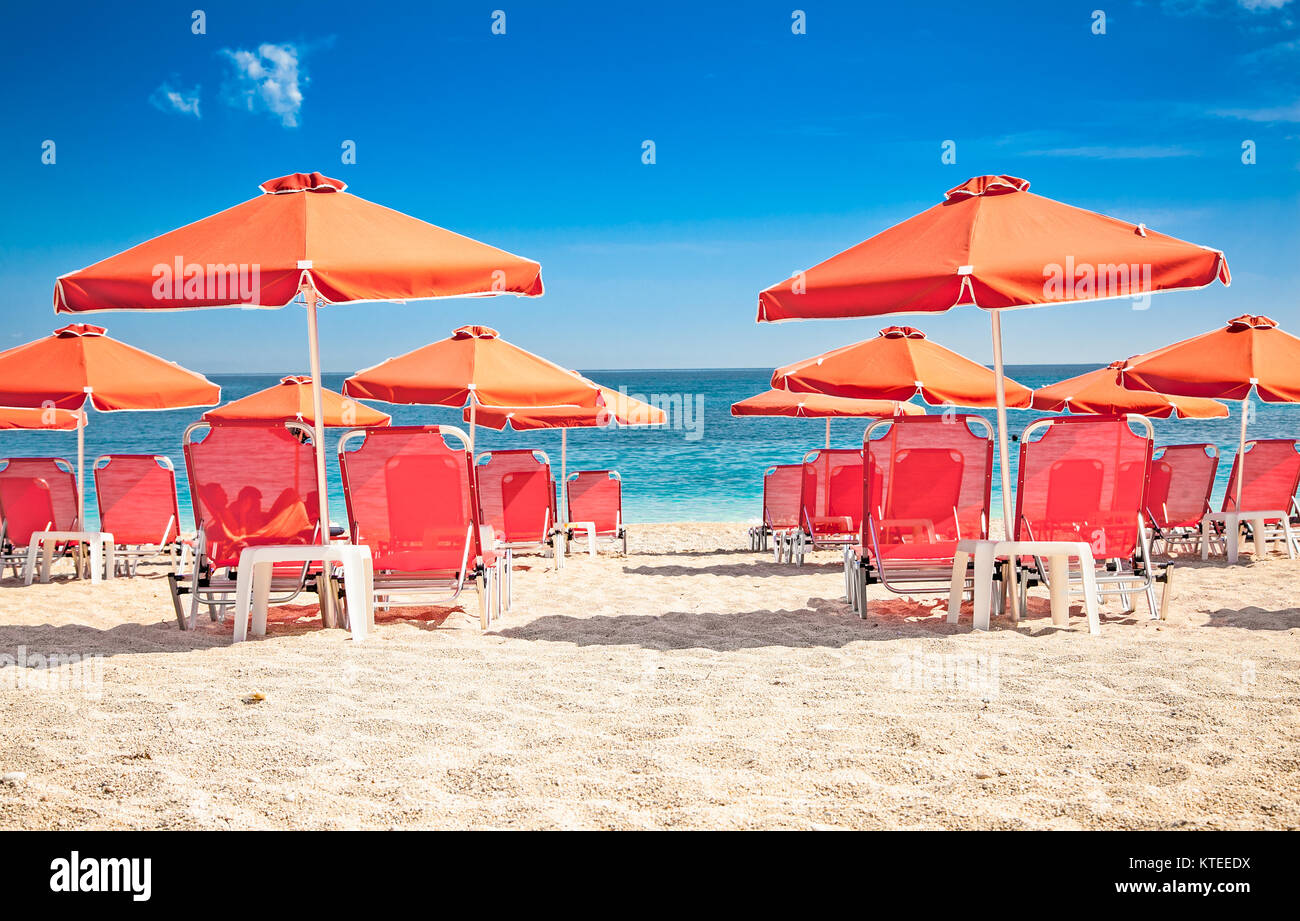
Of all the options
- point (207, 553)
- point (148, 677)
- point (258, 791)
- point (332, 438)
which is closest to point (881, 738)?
point (258, 791)

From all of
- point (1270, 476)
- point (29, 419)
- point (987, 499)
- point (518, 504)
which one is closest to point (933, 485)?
point (987, 499)

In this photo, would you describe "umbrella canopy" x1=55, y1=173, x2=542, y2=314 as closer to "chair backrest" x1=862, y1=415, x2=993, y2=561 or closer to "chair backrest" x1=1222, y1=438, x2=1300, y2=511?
"chair backrest" x1=862, y1=415, x2=993, y2=561

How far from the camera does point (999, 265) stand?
4586 mm

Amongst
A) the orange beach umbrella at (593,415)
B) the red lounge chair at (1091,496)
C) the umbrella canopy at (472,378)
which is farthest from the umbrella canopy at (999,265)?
the orange beach umbrella at (593,415)

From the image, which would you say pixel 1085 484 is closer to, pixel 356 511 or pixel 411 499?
pixel 411 499

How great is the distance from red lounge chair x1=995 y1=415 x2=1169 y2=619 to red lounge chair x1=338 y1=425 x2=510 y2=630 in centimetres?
299

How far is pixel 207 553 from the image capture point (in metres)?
5.34

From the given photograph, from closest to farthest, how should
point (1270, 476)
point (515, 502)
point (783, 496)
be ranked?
1. point (515, 502)
2. point (1270, 476)
3. point (783, 496)

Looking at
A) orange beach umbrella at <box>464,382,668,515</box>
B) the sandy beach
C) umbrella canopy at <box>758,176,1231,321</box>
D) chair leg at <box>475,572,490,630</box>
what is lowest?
the sandy beach

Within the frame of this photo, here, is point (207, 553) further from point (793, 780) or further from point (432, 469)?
point (793, 780)

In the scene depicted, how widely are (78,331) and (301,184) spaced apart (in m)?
4.02

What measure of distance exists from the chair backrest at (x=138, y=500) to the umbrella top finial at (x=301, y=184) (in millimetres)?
3984

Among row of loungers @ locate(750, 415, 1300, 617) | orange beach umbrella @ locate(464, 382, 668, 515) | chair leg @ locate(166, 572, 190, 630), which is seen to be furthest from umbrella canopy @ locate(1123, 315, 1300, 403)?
chair leg @ locate(166, 572, 190, 630)

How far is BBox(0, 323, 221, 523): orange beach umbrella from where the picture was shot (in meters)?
7.55
